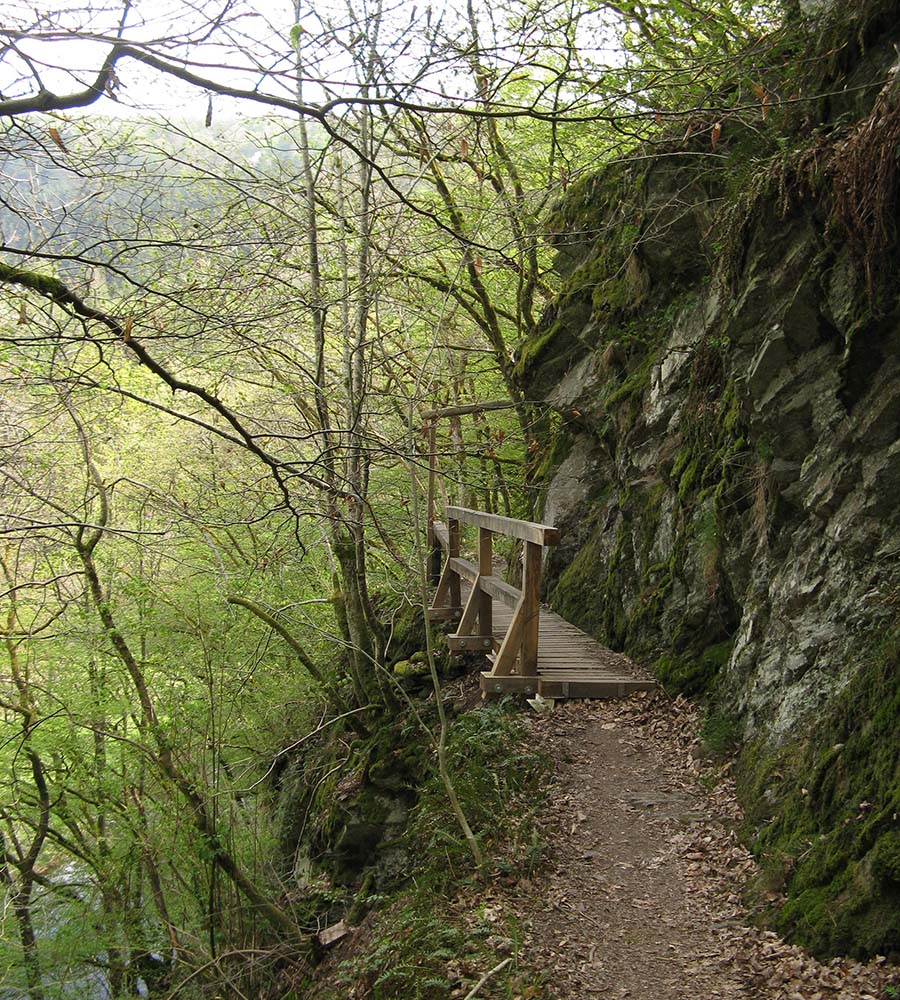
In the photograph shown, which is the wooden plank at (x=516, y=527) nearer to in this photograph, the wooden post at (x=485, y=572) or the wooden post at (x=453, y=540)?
the wooden post at (x=485, y=572)

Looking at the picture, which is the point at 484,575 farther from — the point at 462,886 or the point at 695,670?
the point at 462,886

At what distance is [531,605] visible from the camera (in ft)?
21.5

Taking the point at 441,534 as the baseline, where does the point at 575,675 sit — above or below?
below

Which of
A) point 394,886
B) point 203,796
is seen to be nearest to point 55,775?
point 203,796

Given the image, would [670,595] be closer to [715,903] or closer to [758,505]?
[758,505]

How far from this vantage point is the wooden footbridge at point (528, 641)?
6.55m

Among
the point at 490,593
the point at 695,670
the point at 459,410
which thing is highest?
the point at 459,410

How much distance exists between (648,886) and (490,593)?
11.1 ft

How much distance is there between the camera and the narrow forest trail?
3.63 meters

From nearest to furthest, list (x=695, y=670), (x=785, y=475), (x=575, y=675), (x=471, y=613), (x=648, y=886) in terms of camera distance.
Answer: (x=648, y=886)
(x=785, y=475)
(x=695, y=670)
(x=575, y=675)
(x=471, y=613)

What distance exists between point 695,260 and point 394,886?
21.5 feet

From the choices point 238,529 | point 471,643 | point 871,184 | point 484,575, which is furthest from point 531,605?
point 238,529

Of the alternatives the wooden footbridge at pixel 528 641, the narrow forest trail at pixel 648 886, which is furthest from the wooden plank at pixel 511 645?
the narrow forest trail at pixel 648 886

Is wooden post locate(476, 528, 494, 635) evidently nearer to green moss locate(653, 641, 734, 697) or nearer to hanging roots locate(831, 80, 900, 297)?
green moss locate(653, 641, 734, 697)
